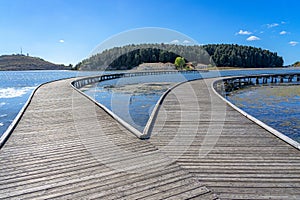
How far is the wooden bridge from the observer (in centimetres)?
295

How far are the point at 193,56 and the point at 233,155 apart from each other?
218ft

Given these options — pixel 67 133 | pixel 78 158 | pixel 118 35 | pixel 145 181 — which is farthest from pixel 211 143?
pixel 118 35

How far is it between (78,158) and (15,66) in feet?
392

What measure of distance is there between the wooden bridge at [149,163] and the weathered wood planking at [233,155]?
0.04ft

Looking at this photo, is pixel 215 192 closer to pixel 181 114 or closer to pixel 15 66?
pixel 181 114

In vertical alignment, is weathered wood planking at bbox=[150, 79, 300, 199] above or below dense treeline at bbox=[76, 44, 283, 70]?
below

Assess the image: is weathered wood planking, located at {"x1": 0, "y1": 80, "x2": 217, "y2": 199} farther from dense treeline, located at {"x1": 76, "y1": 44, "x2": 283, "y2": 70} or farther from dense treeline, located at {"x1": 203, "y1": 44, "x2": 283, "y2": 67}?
dense treeline, located at {"x1": 203, "y1": 44, "x2": 283, "y2": 67}

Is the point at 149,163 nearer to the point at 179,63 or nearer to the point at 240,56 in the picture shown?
the point at 179,63

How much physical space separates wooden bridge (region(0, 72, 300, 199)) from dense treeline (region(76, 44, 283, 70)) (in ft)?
109

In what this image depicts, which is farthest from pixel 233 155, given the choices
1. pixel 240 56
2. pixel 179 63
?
pixel 240 56

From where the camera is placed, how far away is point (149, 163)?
12.3ft

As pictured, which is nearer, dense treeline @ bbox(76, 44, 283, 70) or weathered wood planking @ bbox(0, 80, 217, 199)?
weathered wood planking @ bbox(0, 80, 217, 199)

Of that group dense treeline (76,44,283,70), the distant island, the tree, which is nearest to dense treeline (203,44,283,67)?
dense treeline (76,44,283,70)

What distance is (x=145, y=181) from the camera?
3.18m
